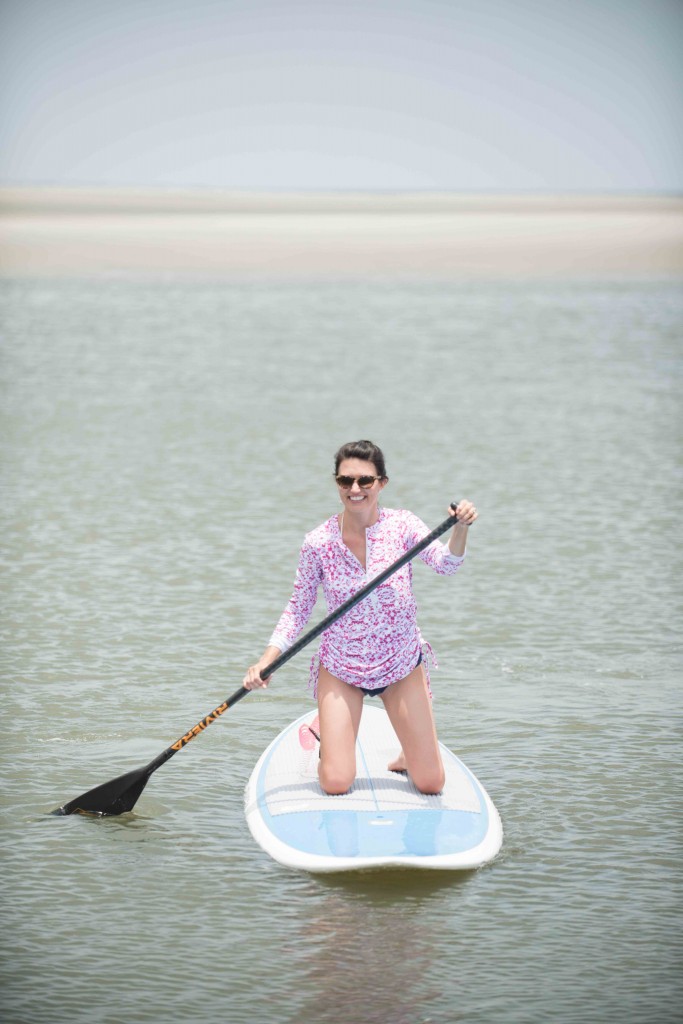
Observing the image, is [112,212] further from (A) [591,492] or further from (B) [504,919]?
(B) [504,919]

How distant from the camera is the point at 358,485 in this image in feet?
22.6

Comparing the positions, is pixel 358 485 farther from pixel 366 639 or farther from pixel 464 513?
pixel 366 639

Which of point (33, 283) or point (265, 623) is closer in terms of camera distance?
point (265, 623)

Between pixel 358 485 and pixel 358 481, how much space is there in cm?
2

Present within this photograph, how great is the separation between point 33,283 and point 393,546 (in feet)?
116

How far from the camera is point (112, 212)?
280 feet

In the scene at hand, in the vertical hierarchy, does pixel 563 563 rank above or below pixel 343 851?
above

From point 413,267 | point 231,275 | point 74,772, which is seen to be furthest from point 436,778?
point 413,267

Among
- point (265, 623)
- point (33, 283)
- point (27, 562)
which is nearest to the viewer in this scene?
point (265, 623)

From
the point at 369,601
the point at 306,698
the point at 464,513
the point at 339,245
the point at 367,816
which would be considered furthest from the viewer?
the point at 339,245

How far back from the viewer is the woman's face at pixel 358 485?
22.6ft

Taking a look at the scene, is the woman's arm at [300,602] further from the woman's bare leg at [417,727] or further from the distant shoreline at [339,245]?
the distant shoreline at [339,245]

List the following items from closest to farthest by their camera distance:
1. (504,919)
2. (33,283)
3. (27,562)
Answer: (504,919)
(27,562)
(33,283)

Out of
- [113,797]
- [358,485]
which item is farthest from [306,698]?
[358,485]
